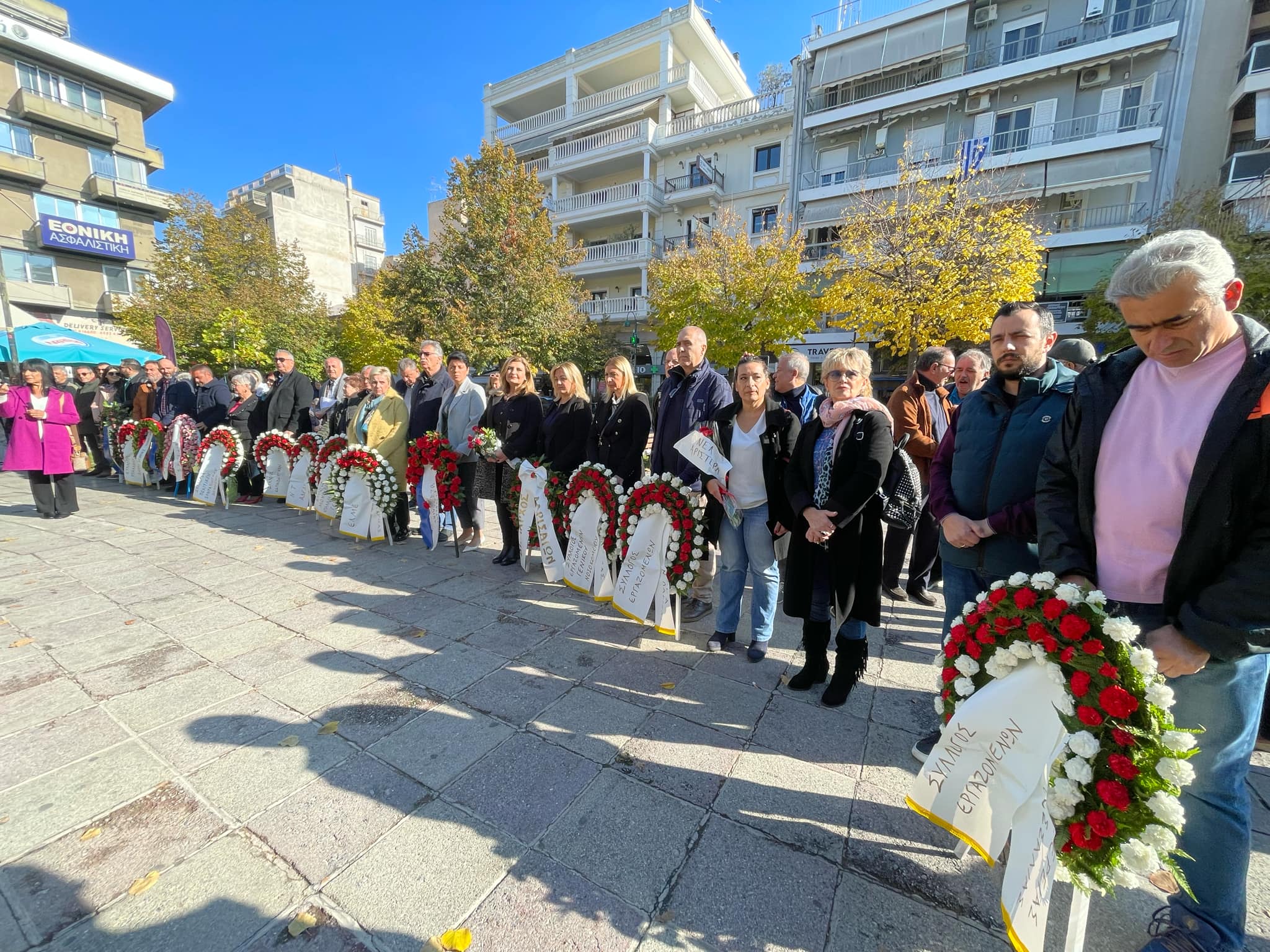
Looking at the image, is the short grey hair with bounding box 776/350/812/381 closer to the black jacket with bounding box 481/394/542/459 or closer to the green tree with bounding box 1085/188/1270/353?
the black jacket with bounding box 481/394/542/459

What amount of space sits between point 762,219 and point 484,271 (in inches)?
512

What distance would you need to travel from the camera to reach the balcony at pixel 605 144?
23.0 metres

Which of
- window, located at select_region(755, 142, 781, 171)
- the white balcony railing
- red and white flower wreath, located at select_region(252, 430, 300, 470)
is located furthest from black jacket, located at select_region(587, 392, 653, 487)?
window, located at select_region(755, 142, 781, 171)

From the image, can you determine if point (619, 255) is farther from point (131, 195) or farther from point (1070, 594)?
point (131, 195)

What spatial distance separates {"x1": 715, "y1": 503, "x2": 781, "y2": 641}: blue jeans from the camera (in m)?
3.38

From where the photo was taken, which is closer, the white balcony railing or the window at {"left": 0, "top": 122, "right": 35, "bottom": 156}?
the white balcony railing

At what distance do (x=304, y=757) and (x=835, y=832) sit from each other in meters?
2.43

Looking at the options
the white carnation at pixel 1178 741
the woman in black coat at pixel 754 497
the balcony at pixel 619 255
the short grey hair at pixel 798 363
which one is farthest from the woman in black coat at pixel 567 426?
the balcony at pixel 619 255

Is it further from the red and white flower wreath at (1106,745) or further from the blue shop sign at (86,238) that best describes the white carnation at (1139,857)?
the blue shop sign at (86,238)

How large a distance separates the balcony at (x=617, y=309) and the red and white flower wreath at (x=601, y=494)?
64.3 feet

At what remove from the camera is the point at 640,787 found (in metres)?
2.30

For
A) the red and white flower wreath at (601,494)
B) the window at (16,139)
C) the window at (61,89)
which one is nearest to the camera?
the red and white flower wreath at (601,494)

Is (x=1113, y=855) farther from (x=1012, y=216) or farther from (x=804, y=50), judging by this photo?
(x=804, y=50)

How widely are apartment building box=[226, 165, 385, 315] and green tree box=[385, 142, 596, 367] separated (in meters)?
24.1
